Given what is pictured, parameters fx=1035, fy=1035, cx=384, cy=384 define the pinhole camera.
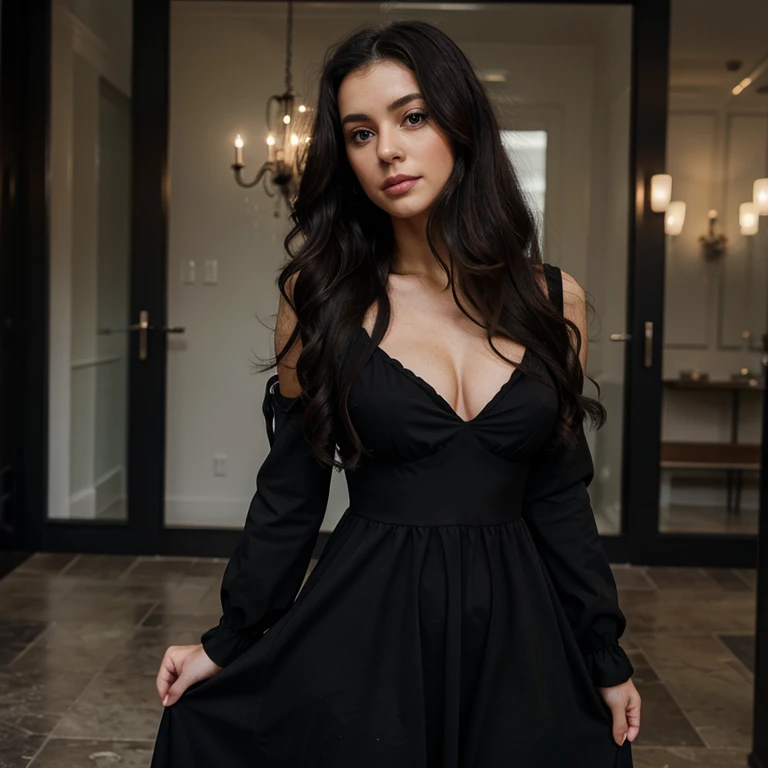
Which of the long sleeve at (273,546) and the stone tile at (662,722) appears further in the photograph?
the stone tile at (662,722)

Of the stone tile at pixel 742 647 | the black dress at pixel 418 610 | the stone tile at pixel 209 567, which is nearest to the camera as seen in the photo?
the black dress at pixel 418 610

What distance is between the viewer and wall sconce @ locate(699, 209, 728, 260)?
4.53m

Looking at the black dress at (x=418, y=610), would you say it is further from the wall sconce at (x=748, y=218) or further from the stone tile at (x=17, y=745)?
the wall sconce at (x=748, y=218)

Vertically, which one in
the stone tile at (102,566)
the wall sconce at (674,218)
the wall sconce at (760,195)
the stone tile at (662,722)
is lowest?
the stone tile at (102,566)

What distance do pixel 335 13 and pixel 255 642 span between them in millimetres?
3766

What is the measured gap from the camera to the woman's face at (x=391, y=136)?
4.07 feet

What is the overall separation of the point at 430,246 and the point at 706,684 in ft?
7.64

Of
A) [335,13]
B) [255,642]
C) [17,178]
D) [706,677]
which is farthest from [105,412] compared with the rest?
[255,642]

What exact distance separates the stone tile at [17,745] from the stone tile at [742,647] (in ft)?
7.21

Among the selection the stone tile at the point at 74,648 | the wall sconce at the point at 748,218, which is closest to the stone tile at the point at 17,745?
the stone tile at the point at 74,648

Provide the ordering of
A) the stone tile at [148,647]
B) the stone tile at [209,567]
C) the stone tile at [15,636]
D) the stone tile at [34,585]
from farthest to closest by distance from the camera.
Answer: the stone tile at [209,567] → the stone tile at [34,585] → the stone tile at [15,636] → the stone tile at [148,647]

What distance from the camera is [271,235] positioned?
4629 mm

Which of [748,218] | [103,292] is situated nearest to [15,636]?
[103,292]

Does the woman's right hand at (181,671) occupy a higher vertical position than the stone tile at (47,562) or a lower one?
higher
